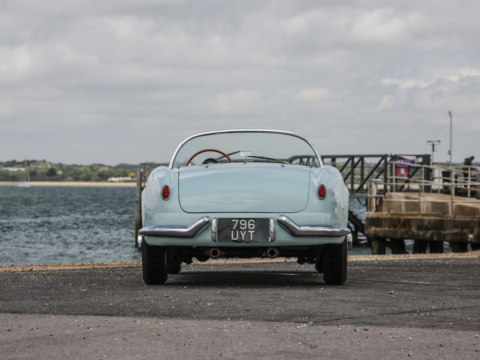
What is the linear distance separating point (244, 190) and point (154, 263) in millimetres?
1160

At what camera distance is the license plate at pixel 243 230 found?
5914mm

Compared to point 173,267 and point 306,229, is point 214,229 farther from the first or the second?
point 173,267

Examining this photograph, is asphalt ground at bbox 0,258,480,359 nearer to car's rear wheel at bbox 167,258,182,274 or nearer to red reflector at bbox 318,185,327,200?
car's rear wheel at bbox 167,258,182,274

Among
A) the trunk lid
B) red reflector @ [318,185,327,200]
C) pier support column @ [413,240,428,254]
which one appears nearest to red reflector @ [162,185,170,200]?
the trunk lid

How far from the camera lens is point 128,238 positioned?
32.7 m

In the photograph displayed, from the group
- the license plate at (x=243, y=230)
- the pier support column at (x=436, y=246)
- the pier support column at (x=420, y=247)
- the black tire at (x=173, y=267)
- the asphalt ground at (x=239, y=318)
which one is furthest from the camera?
the pier support column at (x=420, y=247)

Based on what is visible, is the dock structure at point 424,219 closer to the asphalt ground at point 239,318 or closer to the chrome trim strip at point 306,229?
the asphalt ground at point 239,318

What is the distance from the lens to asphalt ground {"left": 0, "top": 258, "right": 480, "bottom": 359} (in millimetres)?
3814

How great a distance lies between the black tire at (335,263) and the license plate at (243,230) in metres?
0.75

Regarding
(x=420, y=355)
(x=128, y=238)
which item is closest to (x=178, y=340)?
(x=420, y=355)

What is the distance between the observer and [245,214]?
19.7 feet

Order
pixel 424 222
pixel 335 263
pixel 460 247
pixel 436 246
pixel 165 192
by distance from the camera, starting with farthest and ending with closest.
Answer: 1. pixel 436 246
2. pixel 424 222
3. pixel 460 247
4. pixel 335 263
5. pixel 165 192

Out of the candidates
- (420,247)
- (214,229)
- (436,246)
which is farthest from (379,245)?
(214,229)

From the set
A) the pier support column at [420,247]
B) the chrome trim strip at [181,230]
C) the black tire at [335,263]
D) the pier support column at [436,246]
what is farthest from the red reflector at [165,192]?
the pier support column at [420,247]
